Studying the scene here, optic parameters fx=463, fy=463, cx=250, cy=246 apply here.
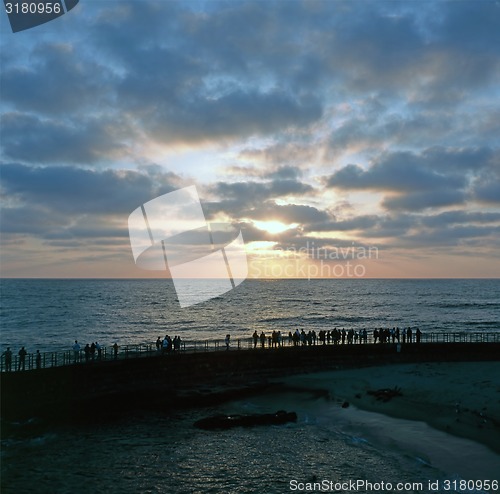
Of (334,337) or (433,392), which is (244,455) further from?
(334,337)

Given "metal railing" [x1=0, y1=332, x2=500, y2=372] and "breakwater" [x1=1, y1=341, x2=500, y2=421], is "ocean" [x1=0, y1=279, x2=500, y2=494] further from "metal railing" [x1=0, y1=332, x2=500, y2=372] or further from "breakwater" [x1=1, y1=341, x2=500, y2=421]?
"metal railing" [x1=0, y1=332, x2=500, y2=372]

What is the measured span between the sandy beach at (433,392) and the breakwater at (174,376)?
1.60 m

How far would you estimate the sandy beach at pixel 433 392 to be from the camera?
20938 mm

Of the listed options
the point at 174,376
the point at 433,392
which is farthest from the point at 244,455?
the point at 433,392

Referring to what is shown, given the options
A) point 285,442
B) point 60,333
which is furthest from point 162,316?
point 285,442

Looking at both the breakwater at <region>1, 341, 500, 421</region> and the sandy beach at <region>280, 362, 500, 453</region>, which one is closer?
the sandy beach at <region>280, 362, 500, 453</region>

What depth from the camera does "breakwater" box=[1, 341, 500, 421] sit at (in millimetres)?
24250

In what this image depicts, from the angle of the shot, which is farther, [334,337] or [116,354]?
[334,337]

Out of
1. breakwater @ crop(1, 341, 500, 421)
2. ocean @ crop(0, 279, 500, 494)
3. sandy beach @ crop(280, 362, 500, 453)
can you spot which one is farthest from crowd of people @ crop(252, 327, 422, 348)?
ocean @ crop(0, 279, 500, 494)

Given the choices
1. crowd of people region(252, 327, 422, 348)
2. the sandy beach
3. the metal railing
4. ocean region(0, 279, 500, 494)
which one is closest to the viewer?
ocean region(0, 279, 500, 494)

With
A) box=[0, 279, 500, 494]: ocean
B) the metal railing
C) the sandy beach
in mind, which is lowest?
box=[0, 279, 500, 494]: ocean

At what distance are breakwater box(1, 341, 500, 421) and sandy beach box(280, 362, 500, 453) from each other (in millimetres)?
1605

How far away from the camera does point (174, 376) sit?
29500 mm

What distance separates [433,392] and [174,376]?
50.7 feet
